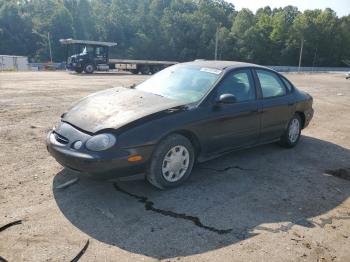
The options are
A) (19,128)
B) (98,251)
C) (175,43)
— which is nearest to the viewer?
(98,251)

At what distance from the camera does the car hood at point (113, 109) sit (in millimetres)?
4046

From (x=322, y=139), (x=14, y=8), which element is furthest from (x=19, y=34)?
(x=322, y=139)

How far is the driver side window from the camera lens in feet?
16.3

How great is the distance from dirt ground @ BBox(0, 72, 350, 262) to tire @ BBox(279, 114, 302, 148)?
1.77ft

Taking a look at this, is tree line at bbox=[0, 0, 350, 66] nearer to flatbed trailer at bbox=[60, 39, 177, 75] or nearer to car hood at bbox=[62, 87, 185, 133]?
flatbed trailer at bbox=[60, 39, 177, 75]

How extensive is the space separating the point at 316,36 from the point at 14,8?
71.7m

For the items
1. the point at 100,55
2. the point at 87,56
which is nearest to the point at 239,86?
the point at 87,56

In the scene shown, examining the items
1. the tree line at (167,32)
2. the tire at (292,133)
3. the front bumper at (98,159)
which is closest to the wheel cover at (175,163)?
the front bumper at (98,159)

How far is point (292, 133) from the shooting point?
638 cm

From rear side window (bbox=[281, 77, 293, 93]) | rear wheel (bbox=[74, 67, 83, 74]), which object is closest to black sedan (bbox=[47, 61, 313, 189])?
rear side window (bbox=[281, 77, 293, 93])

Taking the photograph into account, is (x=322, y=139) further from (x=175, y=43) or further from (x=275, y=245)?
(x=175, y=43)

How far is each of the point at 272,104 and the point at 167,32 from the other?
253 ft

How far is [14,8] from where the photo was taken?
75.9m

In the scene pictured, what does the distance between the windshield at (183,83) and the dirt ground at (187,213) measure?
1.12 m
